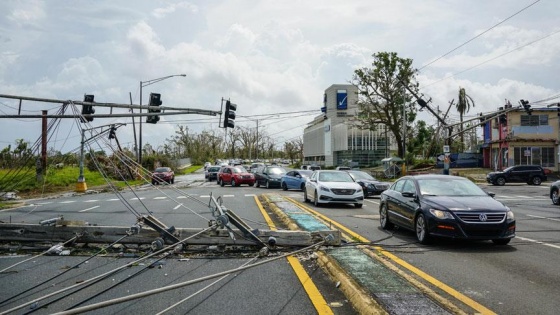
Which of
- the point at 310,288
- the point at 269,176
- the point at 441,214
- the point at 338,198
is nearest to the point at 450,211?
the point at 441,214

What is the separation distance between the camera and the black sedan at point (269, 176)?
117 ft

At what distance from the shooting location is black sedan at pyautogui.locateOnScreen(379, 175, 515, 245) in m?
9.24

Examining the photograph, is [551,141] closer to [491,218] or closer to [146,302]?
[491,218]

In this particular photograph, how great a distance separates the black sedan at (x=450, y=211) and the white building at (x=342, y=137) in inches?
1915

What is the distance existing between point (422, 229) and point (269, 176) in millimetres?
26061

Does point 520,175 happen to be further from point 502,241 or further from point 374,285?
point 374,285

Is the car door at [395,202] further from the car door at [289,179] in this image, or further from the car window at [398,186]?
the car door at [289,179]

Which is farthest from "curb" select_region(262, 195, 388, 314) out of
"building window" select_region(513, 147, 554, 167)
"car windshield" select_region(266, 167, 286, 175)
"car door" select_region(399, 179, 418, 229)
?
"building window" select_region(513, 147, 554, 167)

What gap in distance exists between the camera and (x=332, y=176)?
20438 mm

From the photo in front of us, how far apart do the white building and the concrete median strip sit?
172 ft

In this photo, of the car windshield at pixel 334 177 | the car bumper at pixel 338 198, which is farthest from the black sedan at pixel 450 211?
the car windshield at pixel 334 177

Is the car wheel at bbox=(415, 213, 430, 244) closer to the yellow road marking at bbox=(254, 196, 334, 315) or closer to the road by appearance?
the road

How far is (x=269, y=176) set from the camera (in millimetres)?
35781

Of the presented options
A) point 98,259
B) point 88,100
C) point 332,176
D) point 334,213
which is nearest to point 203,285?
point 98,259
